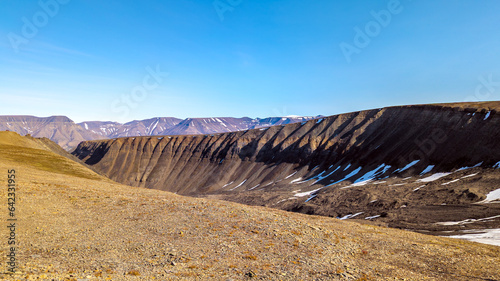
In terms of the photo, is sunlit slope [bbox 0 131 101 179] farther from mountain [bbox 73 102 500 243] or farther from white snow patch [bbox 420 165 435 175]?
white snow patch [bbox 420 165 435 175]

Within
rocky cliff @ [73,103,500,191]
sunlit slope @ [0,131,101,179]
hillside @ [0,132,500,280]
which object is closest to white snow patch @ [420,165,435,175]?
rocky cliff @ [73,103,500,191]

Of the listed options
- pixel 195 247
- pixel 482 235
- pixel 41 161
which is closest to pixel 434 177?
pixel 482 235

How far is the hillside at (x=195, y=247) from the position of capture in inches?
480

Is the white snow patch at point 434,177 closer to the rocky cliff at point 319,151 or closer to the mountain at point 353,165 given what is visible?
the mountain at point 353,165

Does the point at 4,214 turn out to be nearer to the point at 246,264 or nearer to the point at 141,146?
the point at 246,264

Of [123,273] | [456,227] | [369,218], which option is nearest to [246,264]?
[123,273]

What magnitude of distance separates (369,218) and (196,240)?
4325cm

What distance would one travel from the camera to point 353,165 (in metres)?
91.1

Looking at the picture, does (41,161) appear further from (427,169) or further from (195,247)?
(427,169)

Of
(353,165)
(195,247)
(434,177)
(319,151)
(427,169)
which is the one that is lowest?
(195,247)

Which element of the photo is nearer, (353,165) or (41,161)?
(41,161)

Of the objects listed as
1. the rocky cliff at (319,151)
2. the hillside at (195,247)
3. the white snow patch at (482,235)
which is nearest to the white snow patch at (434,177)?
the rocky cliff at (319,151)

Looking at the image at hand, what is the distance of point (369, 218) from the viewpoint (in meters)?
50.0

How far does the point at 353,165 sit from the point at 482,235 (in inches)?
2344
